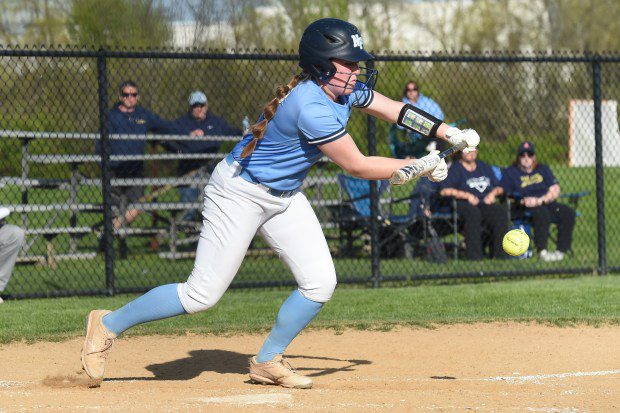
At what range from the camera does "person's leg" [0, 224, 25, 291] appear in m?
9.28

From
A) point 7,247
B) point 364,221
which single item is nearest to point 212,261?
point 7,247

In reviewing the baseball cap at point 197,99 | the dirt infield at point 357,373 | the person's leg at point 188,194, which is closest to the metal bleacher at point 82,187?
the person's leg at point 188,194

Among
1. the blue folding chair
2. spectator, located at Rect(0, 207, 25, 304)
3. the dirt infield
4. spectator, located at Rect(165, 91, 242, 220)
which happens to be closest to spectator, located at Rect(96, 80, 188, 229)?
spectator, located at Rect(165, 91, 242, 220)

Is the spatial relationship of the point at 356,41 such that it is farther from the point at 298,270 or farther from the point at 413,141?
the point at 413,141

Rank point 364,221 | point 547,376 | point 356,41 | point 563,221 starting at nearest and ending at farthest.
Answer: point 356,41
point 547,376
point 364,221
point 563,221

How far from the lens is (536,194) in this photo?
12312 millimetres

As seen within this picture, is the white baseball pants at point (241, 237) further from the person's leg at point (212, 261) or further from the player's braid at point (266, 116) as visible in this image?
the player's braid at point (266, 116)

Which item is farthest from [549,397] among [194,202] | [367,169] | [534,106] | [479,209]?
[534,106]

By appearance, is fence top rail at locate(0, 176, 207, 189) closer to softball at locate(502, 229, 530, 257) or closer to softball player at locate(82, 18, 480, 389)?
softball player at locate(82, 18, 480, 389)

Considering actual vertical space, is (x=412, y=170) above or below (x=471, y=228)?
above

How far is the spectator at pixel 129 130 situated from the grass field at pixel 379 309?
2.08 meters

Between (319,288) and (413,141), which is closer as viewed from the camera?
(319,288)

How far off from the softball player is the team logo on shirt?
20.1ft

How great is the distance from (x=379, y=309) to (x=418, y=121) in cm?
341
